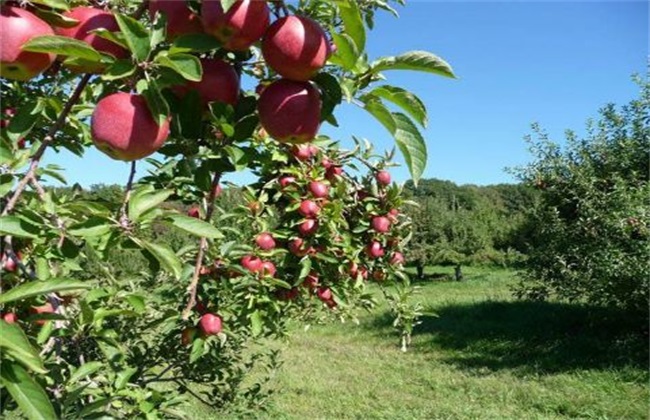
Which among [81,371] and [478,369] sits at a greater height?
[81,371]

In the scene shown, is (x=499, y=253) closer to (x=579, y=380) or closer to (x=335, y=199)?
(x=579, y=380)

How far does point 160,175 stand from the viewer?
1441mm

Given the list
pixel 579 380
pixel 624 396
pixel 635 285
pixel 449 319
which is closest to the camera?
pixel 624 396

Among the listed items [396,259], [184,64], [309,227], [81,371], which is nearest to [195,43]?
[184,64]

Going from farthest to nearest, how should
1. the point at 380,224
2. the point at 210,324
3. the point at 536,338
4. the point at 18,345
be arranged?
the point at 536,338 < the point at 380,224 < the point at 210,324 < the point at 18,345

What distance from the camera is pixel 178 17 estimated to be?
2.14 ft

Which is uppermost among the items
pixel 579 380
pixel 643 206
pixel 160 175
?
pixel 643 206

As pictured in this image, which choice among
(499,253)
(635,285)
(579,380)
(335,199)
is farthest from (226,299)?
(499,253)

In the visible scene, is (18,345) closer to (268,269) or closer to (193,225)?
(193,225)

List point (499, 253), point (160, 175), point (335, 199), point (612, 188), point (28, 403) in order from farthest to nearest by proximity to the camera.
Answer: point (499, 253) < point (612, 188) < point (335, 199) < point (160, 175) < point (28, 403)

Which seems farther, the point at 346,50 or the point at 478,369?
the point at 478,369

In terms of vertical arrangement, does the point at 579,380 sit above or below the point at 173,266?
below

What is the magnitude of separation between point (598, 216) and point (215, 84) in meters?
6.27

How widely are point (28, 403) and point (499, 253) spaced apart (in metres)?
16.9
